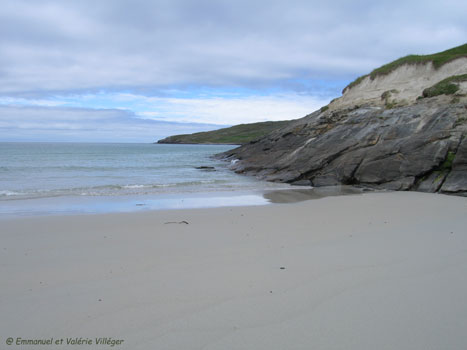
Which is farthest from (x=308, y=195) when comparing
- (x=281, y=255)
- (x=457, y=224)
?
(x=281, y=255)

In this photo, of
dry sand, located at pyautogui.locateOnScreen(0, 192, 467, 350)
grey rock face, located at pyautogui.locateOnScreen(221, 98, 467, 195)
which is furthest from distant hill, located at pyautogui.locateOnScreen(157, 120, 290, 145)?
dry sand, located at pyautogui.locateOnScreen(0, 192, 467, 350)

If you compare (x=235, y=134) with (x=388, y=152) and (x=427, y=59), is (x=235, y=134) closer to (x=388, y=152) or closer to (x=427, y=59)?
(x=427, y=59)

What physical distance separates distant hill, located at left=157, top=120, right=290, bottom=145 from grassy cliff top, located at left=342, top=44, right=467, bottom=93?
92.5 meters

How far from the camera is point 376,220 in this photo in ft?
27.3

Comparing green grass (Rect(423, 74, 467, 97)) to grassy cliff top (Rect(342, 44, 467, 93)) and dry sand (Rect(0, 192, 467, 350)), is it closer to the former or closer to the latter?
grassy cliff top (Rect(342, 44, 467, 93))

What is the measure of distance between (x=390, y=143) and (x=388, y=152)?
71 cm

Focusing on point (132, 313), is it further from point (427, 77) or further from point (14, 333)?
point (427, 77)

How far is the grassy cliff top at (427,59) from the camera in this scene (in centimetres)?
2395

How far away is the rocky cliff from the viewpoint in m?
14.4

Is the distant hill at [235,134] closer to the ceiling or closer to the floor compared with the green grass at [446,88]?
closer to the ceiling

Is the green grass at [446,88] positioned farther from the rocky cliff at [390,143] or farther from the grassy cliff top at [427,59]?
the grassy cliff top at [427,59]

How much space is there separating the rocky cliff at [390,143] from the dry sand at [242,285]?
23.9ft

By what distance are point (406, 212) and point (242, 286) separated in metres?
6.95

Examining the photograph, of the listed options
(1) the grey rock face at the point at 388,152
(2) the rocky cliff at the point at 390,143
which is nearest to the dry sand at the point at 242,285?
(1) the grey rock face at the point at 388,152
